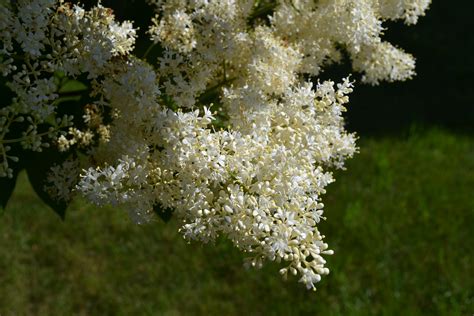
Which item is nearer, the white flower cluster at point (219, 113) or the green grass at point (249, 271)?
the white flower cluster at point (219, 113)

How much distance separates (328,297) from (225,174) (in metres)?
1.84

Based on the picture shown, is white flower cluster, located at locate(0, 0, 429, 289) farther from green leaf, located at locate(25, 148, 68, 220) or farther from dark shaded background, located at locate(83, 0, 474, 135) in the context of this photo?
dark shaded background, located at locate(83, 0, 474, 135)

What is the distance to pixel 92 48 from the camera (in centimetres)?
76

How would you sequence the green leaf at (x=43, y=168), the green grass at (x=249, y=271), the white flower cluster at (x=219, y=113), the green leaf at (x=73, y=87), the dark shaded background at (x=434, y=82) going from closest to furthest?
the white flower cluster at (x=219, y=113) < the green leaf at (x=43, y=168) < the green leaf at (x=73, y=87) < the green grass at (x=249, y=271) < the dark shaded background at (x=434, y=82)

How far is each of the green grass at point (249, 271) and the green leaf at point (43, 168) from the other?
1.47 m

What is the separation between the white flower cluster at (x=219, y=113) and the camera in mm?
731

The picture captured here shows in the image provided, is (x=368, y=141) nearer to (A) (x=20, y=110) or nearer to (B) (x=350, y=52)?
(B) (x=350, y=52)

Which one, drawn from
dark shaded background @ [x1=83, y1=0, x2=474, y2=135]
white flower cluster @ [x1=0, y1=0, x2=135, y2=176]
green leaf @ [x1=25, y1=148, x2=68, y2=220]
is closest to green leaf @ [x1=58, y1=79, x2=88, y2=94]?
green leaf @ [x1=25, y1=148, x2=68, y2=220]

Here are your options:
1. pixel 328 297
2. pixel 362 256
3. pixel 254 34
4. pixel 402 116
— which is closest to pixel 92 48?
pixel 254 34

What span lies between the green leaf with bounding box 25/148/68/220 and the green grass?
147 cm

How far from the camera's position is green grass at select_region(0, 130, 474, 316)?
2.49 metres

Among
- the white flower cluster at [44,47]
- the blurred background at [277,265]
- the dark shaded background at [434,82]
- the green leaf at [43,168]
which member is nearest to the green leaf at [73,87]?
the green leaf at [43,168]

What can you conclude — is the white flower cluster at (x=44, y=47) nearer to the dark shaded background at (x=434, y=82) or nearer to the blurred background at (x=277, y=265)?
the blurred background at (x=277, y=265)

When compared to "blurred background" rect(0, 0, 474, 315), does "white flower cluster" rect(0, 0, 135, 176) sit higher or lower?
higher
